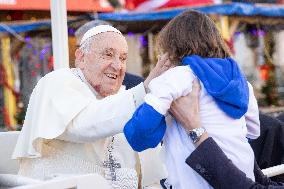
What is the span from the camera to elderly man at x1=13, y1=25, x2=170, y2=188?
2.57 m

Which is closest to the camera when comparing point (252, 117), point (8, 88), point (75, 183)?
point (75, 183)

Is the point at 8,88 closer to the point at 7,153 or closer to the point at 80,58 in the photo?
the point at 7,153

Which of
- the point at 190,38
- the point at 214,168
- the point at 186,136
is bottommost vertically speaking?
the point at 214,168

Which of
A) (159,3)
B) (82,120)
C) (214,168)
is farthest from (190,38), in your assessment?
(159,3)

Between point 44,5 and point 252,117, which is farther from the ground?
point 44,5

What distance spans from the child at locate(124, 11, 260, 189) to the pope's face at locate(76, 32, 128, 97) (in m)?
0.52

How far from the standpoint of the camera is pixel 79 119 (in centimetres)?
257

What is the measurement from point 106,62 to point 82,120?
385 millimetres

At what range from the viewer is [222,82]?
2.18 metres

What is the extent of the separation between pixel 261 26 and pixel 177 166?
1153 centimetres

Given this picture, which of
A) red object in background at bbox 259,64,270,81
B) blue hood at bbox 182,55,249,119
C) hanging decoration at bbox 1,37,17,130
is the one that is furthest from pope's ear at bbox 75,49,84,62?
red object in background at bbox 259,64,270,81

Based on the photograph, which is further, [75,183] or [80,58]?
[80,58]

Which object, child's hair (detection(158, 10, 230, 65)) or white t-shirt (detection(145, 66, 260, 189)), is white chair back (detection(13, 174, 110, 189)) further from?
child's hair (detection(158, 10, 230, 65))

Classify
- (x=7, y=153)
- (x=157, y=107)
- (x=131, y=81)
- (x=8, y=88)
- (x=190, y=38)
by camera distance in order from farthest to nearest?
(x=8, y=88)
(x=131, y=81)
(x=7, y=153)
(x=190, y=38)
(x=157, y=107)
